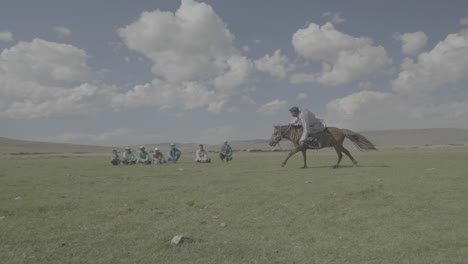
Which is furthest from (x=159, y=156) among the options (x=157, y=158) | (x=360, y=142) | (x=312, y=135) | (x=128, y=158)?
(x=360, y=142)

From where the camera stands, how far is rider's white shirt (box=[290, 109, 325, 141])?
20141 mm

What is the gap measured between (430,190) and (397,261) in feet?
21.1

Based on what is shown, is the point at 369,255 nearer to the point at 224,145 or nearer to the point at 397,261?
the point at 397,261

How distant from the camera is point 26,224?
7.82 meters

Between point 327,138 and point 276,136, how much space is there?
2.92 metres

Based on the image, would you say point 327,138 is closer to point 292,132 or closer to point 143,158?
point 292,132

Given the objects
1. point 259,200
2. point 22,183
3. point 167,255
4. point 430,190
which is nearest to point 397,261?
A: point 167,255

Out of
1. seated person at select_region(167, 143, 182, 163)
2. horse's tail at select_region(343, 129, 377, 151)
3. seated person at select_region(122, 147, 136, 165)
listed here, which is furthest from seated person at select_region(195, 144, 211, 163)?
horse's tail at select_region(343, 129, 377, 151)

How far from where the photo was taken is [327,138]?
2052 cm

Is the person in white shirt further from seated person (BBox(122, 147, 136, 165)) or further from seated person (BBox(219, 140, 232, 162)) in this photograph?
seated person (BBox(122, 147, 136, 165))

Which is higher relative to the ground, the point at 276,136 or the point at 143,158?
the point at 276,136

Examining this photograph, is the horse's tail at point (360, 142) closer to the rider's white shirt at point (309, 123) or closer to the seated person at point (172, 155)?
the rider's white shirt at point (309, 123)

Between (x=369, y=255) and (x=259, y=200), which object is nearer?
(x=369, y=255)

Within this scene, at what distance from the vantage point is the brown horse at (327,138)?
20602mm
